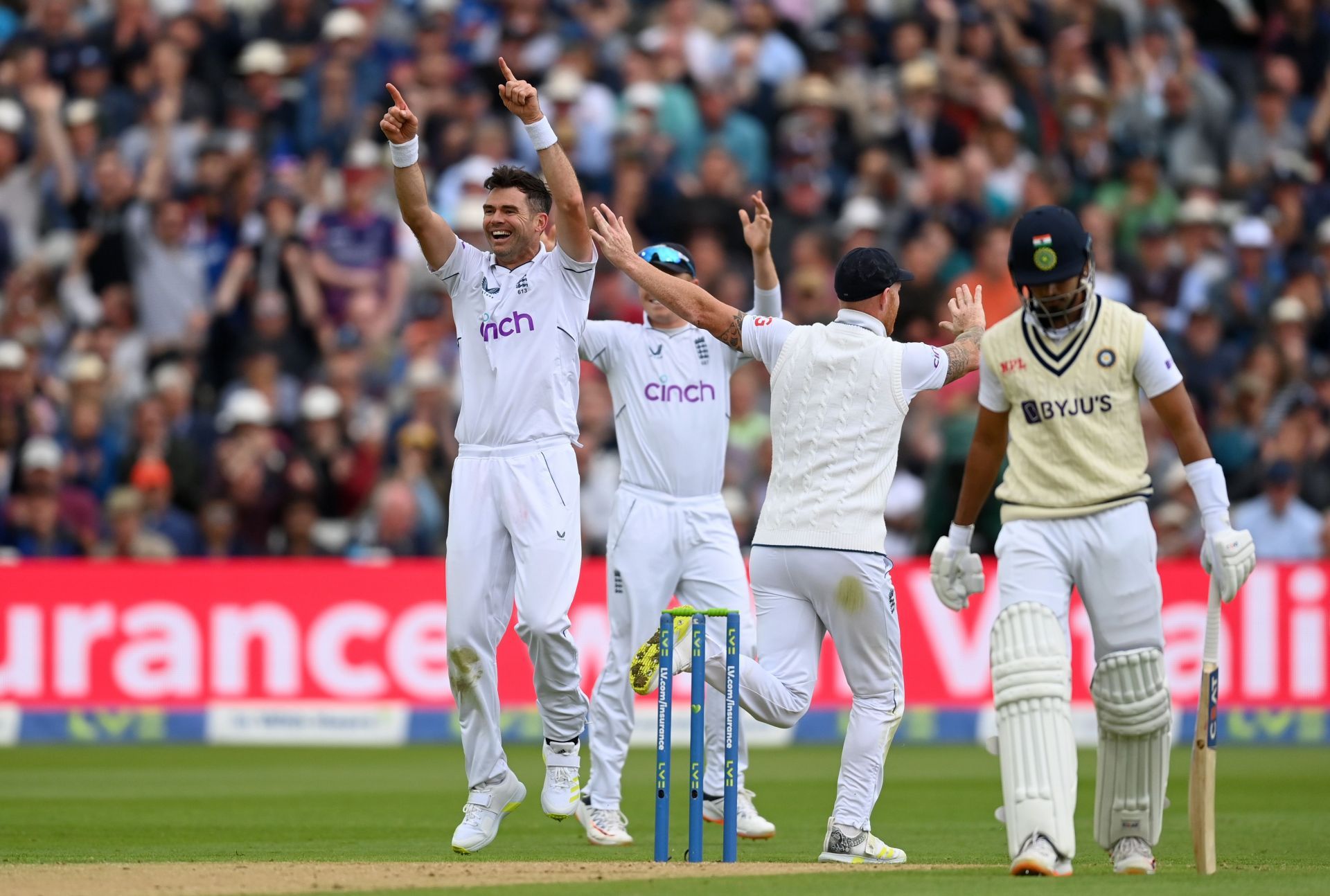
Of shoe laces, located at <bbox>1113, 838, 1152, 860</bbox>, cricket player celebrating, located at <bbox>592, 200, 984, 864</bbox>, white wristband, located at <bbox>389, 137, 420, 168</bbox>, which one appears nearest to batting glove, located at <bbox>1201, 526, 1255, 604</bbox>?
shoe laces, located at <bbox>1113, 838, 1152, 860</bbox>

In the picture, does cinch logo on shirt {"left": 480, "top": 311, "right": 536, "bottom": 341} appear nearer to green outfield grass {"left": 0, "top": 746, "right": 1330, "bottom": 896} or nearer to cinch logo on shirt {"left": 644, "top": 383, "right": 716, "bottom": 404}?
cinch logo on shirt {"left": 644, "top": 383, "right": 716, "bottom": 404}

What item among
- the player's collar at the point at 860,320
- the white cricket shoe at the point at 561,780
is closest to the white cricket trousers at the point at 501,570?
the white cricket shoe at the point at 561,780

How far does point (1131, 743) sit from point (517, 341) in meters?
3.06

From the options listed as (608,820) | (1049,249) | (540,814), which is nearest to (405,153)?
(1049,249)

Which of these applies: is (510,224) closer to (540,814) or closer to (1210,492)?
(1210,492)

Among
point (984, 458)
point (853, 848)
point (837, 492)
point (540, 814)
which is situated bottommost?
point (540, 814)

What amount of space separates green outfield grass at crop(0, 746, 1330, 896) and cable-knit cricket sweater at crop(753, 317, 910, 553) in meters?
1.39

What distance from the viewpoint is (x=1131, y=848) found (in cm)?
770

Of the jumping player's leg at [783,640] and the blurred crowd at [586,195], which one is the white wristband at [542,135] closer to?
the jumping player's leg at [783,640]

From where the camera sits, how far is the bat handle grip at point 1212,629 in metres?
7.55

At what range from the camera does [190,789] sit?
1251 centimetres

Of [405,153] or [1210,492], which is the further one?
[405,153]

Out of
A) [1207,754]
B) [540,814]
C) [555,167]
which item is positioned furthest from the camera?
[540,814]

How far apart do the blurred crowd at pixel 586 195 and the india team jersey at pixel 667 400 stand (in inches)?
196
